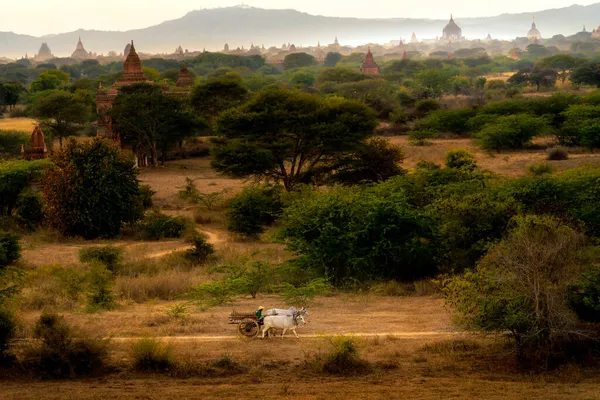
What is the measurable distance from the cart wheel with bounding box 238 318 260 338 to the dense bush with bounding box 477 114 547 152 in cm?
2441

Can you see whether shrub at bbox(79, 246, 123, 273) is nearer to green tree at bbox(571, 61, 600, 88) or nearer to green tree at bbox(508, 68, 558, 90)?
green tree at bbox(571, 61, 600, 88)

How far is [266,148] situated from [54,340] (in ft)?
57.2

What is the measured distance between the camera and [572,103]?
4000 centimetres

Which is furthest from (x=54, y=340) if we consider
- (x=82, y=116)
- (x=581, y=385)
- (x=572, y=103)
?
(x=82, y=116)

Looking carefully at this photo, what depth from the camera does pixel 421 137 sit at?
40.1 meters

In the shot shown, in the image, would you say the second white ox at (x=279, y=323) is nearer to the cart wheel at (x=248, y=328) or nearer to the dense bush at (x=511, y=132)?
the cart wheel at (x=248, y=328)

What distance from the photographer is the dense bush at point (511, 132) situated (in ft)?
113

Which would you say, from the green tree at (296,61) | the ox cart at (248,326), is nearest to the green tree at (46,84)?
the green tree at (296,61)

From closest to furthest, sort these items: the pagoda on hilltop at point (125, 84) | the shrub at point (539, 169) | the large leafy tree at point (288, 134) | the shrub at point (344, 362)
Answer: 1. the shrub at point (344, 362)
2. the large leafy tree at point (288, 134)
3. the shrub at point (539, 169)
4. the pagoda on hilltop at point (125, 84)

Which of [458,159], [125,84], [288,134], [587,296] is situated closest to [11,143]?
[125,84]

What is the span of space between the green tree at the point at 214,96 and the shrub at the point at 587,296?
35.0 meters

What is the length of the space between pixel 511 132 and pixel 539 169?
638 cm

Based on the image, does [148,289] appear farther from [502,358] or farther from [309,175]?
[309,175]

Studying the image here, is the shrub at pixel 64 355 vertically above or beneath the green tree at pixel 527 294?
beneath
